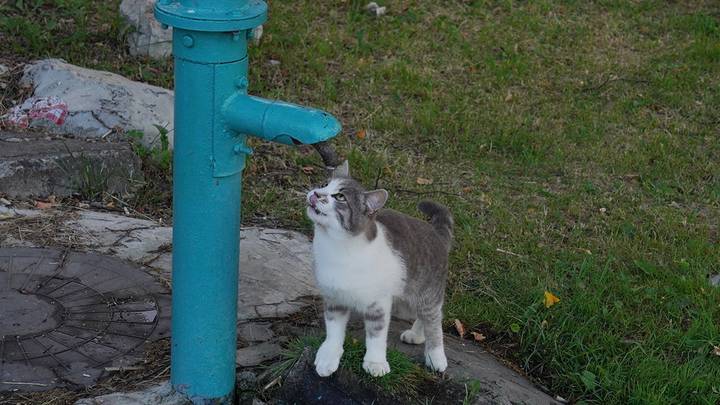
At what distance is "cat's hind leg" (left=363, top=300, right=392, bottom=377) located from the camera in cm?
311

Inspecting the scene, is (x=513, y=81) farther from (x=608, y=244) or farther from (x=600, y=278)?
(x=600, y=278)

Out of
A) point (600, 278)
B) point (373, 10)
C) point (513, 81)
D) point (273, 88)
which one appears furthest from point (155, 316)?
point (373, 10)

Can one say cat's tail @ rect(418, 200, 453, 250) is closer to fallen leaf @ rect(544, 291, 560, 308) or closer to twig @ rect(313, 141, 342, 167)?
fallen leaf @ rect(544, 291, 560, 308)

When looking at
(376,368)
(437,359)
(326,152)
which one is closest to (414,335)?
(437,359)

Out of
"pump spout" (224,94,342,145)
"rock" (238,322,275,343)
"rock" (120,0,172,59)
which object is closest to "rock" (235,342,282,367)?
"rock" (238,322,275,343)

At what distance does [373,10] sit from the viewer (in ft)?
23.6

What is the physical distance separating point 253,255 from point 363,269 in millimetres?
1227

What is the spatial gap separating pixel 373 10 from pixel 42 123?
2.88 m

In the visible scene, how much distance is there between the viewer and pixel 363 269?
306 cm

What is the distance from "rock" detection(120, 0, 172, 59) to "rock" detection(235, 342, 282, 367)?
10.7 feet

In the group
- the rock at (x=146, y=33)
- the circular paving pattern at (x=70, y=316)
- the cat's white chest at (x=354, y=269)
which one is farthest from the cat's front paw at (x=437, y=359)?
the rock at (x=146, y=33)

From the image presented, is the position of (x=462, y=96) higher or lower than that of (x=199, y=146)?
lower

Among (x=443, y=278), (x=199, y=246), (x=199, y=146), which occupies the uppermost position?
(x=199, y=146)

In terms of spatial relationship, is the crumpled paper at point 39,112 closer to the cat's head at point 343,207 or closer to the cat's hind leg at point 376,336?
the cat's head at point 343,207
